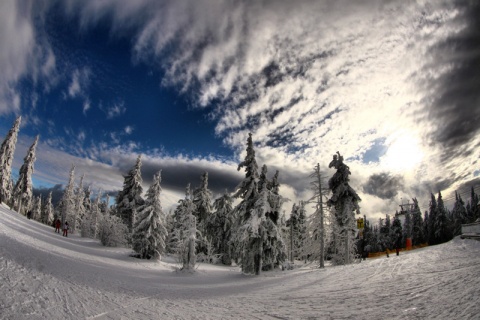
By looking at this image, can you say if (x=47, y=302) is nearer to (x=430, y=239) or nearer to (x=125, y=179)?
(x=125, y=179)

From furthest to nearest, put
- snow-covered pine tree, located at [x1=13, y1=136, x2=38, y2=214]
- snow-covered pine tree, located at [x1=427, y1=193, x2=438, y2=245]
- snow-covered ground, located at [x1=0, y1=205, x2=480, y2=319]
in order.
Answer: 1. snow-covered pine tree, located at [x1=427, y1=193, x2=438, y2=245]
2. snow-covered pine tree, located at [x1=13, y1=136, x2=38, y2=214]
3. snow-covered ground, located at [x1=0, y1=205, x2=480, y2=319]

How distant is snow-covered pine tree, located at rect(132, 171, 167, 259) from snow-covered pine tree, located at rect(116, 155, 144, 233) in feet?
39.7

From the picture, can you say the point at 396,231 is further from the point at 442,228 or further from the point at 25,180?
the point at 25,180

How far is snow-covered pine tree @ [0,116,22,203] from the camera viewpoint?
3988 centimetres

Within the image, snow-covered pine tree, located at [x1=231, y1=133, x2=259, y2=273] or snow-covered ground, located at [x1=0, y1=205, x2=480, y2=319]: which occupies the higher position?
snow-covered pine tree, located at [x1=231, y1=133, x2=259, y2=273]

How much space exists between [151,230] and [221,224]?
15166 mm

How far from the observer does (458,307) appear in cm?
696

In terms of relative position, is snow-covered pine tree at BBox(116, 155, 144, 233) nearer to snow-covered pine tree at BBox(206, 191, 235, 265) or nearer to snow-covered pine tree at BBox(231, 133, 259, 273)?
snow-covered pine tree at BBox(206, 191, 235, 265)

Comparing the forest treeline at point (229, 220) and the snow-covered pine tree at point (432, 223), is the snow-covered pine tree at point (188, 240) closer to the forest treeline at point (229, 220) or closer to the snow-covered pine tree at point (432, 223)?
the forest treeline at point (229, 220)

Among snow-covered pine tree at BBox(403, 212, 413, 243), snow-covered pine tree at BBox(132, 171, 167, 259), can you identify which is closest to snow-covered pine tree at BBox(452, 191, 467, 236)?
snow-covered pine tree at BBox(403, 212, 413, 243)

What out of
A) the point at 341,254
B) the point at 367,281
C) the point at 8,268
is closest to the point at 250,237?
the point at 367,281

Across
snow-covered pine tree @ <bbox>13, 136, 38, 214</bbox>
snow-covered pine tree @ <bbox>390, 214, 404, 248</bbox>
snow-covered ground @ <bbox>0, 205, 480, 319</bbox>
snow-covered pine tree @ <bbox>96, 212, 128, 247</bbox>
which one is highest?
snow-covered pine tree @ <bbox>13, 136, 38, 214</bbox>

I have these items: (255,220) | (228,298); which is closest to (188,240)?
(255,220)

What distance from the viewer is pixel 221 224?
39.1 meters
